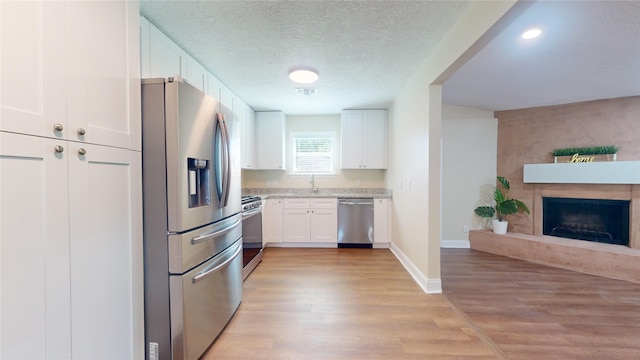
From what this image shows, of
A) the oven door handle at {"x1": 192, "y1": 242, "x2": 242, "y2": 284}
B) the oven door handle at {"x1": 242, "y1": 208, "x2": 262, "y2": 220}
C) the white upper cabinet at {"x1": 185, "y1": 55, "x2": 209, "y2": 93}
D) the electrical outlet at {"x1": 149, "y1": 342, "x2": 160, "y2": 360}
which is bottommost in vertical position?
the electrical outlet at {"x1": 149, "y1": 342, "x2": 160, "y2": 360}

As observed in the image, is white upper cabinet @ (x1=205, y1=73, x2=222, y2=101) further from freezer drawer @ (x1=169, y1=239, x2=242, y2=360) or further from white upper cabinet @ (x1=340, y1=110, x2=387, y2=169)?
white upper cabinet @ (x1=340, y1=110, x2=387, y2=169)

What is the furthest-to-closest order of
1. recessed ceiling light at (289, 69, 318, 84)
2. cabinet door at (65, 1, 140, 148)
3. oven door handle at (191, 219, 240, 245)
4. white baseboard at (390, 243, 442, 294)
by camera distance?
recessed ceiling light at (289, 69, 318, 84) → white baseboard at (390, 243, 442, 294) → oven door handle at (191, 219, 240, 245) → cabinet door at (65, 1, 140, 148)

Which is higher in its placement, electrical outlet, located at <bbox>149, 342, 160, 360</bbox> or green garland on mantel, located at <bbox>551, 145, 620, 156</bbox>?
green garland on mantel, located at <bbox>551, 145, 620, 156</bbox>

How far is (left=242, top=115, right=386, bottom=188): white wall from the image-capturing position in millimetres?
4707

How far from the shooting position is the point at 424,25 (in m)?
1.95

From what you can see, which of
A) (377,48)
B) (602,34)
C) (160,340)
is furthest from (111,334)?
(602,34)

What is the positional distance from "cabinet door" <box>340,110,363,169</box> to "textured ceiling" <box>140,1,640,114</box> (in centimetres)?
83

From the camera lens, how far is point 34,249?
0.87 meters

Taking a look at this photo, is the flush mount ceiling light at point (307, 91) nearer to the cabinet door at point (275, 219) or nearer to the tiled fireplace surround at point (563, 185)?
the cabinet door at point (275, 219)

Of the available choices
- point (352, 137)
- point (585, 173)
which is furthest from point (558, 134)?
point (352, 137)

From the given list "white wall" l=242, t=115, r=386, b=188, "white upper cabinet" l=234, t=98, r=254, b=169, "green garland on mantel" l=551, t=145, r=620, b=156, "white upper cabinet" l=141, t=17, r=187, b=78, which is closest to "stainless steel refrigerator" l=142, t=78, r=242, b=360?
"white upper cabinet" l=141, t=17, r=187, b=78

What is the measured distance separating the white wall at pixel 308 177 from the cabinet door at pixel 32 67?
3790 millimetres

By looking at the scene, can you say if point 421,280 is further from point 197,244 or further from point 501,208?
point 197,244

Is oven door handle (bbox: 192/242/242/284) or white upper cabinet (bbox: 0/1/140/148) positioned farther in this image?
oven door handle (bbox: 192/242/242/284)
